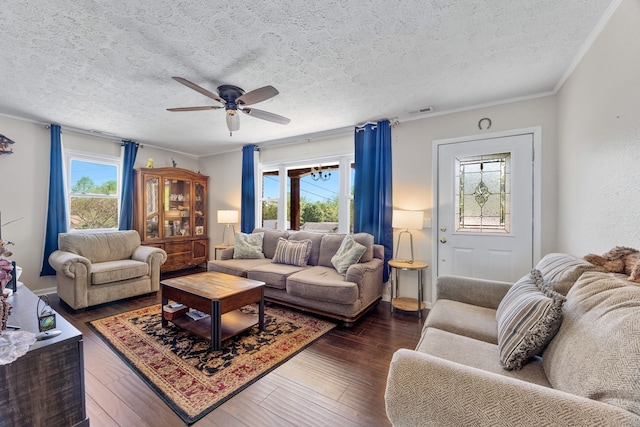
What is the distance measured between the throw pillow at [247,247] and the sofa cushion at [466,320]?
2.81 m

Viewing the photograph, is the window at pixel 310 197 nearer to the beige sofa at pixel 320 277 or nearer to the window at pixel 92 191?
the beige sofa at pixel 320 277

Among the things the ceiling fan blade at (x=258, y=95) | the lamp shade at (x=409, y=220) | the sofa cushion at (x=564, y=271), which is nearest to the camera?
the sofa cushion at (x=564, y=271)

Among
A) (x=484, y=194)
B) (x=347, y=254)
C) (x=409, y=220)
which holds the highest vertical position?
(x=484, y=194)

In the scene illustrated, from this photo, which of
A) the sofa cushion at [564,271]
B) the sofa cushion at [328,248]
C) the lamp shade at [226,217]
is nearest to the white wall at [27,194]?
the lamp shade at [226,217]

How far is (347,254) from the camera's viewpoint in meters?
3.28

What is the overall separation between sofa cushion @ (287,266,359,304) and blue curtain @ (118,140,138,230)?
3356 millimetres

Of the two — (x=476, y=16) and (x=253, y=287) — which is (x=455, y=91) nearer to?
(x=476, y=16)

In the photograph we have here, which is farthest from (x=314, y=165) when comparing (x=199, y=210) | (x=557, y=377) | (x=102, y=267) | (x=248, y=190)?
(x=557, y=377)

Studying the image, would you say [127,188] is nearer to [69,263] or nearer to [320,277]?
[69,263]

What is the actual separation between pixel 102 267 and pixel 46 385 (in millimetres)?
2422

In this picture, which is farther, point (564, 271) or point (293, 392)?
point (293, 392)

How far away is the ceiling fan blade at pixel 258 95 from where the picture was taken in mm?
2162

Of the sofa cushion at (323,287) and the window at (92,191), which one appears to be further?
the window at (92,191)

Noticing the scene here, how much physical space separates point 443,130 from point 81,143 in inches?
214
